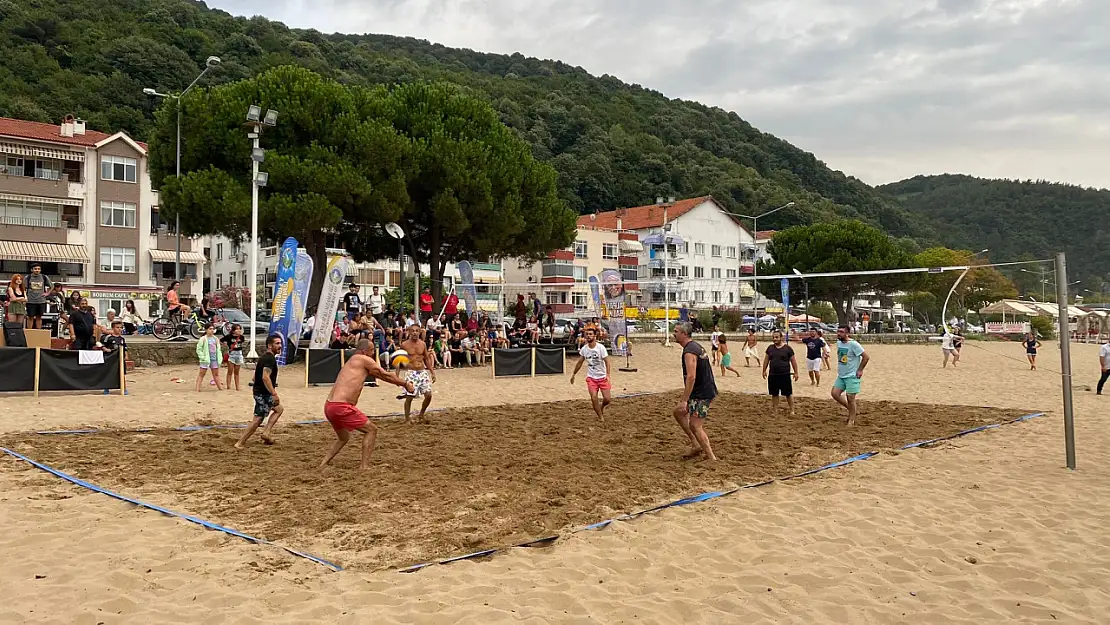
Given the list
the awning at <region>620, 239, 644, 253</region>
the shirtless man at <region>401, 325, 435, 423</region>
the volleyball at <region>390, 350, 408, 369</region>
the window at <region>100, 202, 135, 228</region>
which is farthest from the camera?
the awning at <region>620, 239, 644, 253</region>

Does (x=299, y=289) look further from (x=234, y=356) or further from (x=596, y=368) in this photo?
(x=596, y=368)

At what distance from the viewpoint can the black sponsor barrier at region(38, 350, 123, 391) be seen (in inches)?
520

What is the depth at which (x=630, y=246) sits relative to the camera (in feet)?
209

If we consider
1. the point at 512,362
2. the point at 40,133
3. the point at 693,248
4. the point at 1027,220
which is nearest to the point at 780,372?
the point at 512,362

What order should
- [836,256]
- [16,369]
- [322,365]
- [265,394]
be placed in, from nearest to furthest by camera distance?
[265,394], [16,369], [322,365], [836,256]

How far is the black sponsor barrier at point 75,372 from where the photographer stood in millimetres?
13219

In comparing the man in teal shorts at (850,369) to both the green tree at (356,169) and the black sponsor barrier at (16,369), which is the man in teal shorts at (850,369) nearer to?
the black sponsor barrier at (16,369)

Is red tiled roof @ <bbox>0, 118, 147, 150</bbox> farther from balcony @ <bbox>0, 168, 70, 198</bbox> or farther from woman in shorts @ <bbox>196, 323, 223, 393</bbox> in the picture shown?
woman in shorts @ <bbox>196, 323, 223, 393</bbox>

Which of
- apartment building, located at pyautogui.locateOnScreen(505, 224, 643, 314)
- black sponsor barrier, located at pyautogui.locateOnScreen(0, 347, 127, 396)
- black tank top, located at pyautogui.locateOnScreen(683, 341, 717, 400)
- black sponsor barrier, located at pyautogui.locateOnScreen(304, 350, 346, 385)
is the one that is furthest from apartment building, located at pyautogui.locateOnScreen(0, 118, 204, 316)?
black tank top, located at pyautogui.locateOnScreen(683, 341, 717, 400)

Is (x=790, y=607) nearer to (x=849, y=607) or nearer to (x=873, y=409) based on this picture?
(x=849, y=607)

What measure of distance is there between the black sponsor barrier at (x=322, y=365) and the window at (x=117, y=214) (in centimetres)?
2751

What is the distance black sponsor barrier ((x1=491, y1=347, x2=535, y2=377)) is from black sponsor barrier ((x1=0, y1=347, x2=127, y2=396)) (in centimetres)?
830

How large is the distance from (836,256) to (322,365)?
1906 inches

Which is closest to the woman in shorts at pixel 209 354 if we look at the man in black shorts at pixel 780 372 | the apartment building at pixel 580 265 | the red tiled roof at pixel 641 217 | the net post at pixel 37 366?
the net post at pixel 37 366
